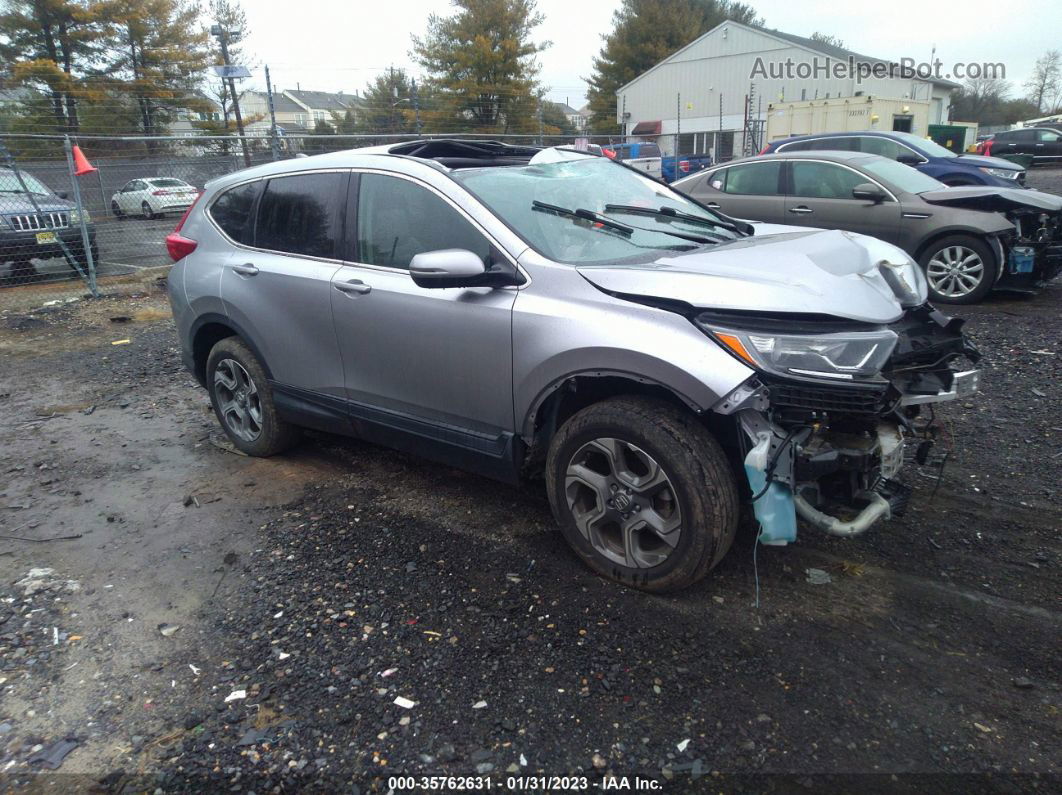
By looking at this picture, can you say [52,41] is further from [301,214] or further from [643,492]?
[643,492]

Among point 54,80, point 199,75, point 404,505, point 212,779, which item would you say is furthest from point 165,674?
point 199,75

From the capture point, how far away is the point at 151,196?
40.7 ft

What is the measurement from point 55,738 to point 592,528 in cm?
209

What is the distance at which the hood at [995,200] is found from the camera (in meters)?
7.29

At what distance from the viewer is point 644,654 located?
2.76 meters

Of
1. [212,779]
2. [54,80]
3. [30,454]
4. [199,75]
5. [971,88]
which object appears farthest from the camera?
[971,88]

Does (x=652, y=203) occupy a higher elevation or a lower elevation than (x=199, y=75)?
lower

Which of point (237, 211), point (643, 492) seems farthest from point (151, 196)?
point (643, 492)

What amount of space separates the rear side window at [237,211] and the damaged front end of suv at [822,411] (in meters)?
2.99

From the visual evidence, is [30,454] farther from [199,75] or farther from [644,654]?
[199,75]

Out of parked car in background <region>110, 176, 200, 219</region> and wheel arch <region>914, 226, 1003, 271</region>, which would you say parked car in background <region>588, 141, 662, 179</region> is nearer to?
parked car in background <region>110, 176, 200, 219</region>

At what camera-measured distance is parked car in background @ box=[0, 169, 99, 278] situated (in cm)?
1040

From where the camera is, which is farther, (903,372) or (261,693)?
(903,372)

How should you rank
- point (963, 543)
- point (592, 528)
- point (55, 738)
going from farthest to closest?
point (963, 543)
point (592, 528)
point (55, 738)
